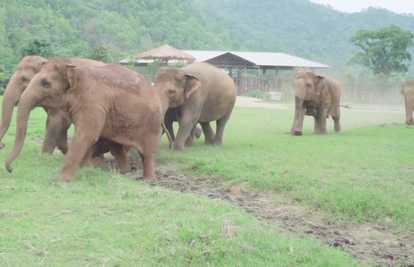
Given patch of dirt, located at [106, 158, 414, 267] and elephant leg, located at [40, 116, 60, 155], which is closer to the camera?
patch of dirt, located at [106, 158, 414, 267]

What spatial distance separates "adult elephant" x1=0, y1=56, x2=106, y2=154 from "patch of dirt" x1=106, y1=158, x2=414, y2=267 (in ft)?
7.02

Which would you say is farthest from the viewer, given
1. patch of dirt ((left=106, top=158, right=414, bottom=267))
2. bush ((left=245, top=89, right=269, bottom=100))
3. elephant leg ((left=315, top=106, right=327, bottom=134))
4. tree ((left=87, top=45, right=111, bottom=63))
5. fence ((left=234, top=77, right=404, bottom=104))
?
bush ((left=245, top=89, right=269, bottom=100))

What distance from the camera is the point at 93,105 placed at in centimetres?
737

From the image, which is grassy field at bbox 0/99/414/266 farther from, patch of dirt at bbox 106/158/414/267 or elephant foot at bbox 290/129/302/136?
elephant foot at bbox 290/129/302/136

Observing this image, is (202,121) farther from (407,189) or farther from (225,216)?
(225,216)

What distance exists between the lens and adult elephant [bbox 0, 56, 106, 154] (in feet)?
27.0

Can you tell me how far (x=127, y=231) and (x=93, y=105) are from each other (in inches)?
109

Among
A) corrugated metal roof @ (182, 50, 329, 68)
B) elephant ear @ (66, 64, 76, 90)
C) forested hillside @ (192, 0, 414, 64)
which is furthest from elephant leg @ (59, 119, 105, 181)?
forested hillside @ (192, 0, 414, 64)

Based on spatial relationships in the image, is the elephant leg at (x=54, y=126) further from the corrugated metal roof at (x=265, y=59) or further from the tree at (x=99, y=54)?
the corrugated metal roof at (x=265, y=59)

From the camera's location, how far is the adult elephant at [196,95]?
995cm

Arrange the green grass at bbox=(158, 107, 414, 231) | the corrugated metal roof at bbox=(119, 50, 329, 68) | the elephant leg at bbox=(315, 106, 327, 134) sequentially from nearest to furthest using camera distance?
the green grass at bbox=(158, 107, 414, 231) < the elephant leg at bbox=(315, 106, 327, 134) < the corrugated metal roof at bbox=(119, 50, 329, 68)

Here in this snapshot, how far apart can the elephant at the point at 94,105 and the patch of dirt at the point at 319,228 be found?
0.76m

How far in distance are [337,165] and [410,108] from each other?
10006 mm

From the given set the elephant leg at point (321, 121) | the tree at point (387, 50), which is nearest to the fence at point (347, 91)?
the tree at point (387, 50)
